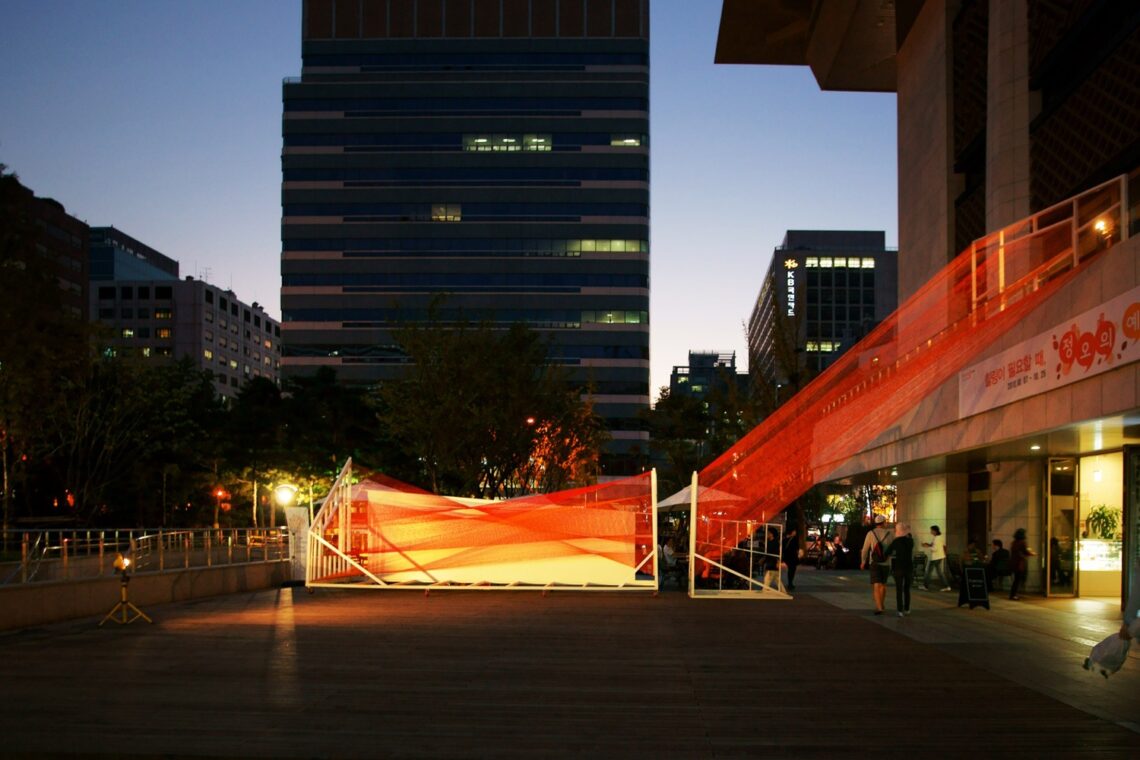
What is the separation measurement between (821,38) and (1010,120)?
705 inches

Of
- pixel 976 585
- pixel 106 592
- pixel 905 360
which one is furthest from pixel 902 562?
pixel 106 592

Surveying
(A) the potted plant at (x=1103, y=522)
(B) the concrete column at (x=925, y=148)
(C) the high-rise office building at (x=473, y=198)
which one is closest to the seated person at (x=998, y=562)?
(A) the potted plant at (x=1103, y=522)

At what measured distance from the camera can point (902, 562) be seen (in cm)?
1925

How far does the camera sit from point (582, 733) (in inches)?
348

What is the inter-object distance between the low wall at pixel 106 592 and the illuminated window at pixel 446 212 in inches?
3324

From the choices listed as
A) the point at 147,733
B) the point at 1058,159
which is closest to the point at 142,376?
the point at 1058,159

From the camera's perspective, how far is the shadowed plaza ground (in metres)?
8.51

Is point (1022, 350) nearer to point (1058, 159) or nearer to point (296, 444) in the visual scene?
point (1058, 159)

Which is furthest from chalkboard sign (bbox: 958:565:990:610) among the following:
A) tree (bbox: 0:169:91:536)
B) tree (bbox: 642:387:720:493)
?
tree (bbox: 642:387:720:493)

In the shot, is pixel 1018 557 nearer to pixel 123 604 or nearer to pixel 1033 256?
pixel 1033 256

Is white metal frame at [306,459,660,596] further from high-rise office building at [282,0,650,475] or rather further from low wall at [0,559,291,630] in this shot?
high-rise office building at [282,0,650,475]

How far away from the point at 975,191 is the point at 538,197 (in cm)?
8303

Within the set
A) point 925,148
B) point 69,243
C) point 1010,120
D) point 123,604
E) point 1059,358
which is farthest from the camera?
point 69,243

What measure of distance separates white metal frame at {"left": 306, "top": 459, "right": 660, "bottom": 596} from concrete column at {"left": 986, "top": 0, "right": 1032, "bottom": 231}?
32.7 ft
